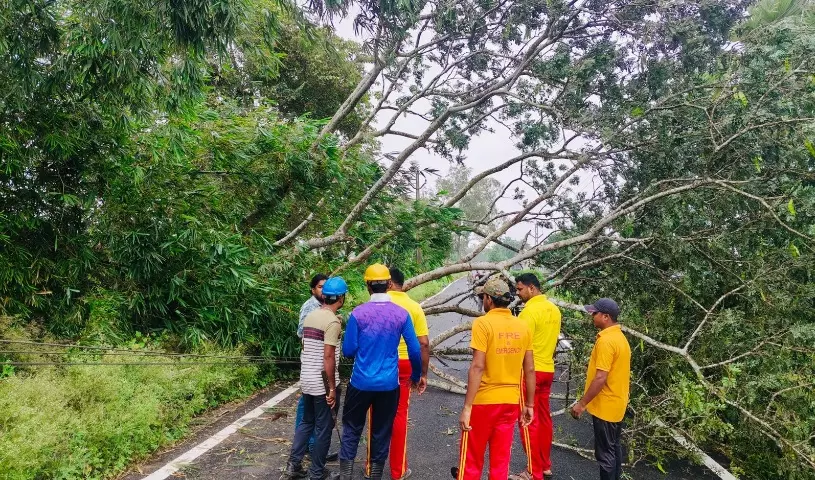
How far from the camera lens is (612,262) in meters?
7.00

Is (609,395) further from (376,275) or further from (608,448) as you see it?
(376,275)

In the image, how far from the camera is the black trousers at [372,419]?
3.80 m

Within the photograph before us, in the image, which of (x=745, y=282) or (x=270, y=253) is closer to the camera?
(x=745, y=282)

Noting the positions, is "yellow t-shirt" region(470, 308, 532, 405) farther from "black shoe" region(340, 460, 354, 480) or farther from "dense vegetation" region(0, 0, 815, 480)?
"dense vegetation" region(0, 0, 815, 480)

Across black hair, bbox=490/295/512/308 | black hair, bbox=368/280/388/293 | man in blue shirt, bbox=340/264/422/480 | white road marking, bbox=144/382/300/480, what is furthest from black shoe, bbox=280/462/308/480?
black hair, bbox=490/295/512/308

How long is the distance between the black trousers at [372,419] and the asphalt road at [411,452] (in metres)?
0.61

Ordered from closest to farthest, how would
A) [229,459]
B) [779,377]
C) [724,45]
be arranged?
1. [229,459]
2. [779,377]
3. [724,45]

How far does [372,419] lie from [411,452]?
127 cm

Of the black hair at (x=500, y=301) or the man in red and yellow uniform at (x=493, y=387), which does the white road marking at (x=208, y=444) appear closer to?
the man in red and yellow uniform at (x=493, y=387)

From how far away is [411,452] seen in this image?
4.93 metres

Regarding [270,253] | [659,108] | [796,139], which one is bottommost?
[270,253]

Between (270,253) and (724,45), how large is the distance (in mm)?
7123

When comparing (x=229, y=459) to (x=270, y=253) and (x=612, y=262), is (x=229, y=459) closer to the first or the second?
(x=270, y=253)

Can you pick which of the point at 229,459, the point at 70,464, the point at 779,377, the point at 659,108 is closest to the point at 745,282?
the point at 779,377
